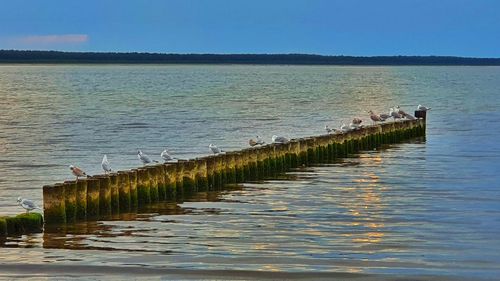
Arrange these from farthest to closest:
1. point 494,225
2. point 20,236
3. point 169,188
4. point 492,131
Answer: point 492,131 < point 169,188 < point 494,225 < point 20,236

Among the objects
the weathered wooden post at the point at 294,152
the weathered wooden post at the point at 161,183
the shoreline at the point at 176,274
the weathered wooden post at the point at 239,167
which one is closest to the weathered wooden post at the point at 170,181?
the weathered wooden post at the point at 161,183

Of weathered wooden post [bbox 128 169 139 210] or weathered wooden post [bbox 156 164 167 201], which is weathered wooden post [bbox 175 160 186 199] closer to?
weathered wooden post [bbox 156 164 167 201]

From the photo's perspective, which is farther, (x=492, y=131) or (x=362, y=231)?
(x=492, y=131)

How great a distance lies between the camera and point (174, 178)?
2438 centimetres

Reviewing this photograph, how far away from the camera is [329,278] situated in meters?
15.9

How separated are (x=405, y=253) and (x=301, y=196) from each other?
7726 millimetres

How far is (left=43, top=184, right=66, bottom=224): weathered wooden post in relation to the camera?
19969 millimetres

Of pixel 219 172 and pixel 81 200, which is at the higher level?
pixel 81 200

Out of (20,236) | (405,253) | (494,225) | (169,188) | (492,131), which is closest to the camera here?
(405,253)

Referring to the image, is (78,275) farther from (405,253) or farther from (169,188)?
(169,188)

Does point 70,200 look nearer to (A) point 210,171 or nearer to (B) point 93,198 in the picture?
(B) point 93,198

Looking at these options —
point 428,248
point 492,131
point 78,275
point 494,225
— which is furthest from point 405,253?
point 492,131

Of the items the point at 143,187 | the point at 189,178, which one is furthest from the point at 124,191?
the point at 189,178

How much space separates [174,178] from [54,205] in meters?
4.63
